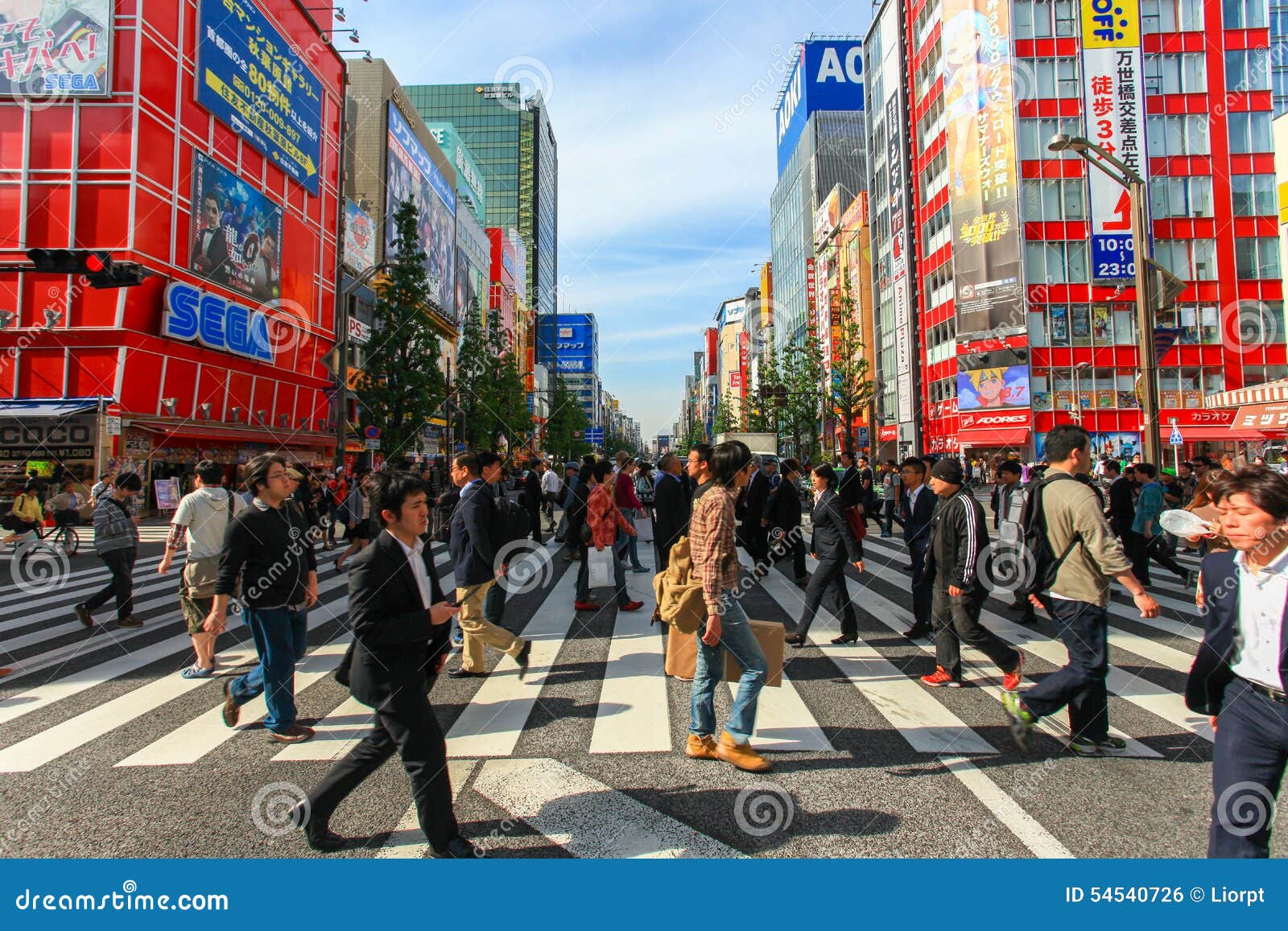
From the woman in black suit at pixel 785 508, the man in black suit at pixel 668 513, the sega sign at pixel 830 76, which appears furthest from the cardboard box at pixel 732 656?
the sega sign at pixel 830 76

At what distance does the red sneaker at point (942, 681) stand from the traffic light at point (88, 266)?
1238 cm

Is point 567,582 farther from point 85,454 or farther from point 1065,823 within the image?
point 85,454

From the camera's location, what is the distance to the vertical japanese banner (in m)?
38.2

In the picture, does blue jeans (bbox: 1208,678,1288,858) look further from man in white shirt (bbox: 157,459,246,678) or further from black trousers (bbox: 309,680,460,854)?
man in white shirt (bbox: 157,459,246,678)

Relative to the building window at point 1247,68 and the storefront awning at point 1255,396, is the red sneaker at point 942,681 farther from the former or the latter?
the building window at point 1247,68

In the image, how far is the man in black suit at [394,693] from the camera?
294 cm

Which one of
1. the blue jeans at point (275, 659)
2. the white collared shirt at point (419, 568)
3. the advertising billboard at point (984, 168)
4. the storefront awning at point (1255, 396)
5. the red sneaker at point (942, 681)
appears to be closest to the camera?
the white collared shirt at point (419, 568)

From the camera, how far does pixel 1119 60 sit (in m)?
38.4

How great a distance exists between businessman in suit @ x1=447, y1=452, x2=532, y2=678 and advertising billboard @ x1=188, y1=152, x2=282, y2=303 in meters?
23.8

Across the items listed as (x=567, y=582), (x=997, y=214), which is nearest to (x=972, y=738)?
(x=567, y=582)

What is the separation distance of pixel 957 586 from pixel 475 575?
3.75 m

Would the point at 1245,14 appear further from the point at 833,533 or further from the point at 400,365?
the point at 833,533

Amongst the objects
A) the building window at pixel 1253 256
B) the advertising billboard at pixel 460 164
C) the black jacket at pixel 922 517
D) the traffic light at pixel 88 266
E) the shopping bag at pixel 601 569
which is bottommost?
the shopping bag at pixel 601 569

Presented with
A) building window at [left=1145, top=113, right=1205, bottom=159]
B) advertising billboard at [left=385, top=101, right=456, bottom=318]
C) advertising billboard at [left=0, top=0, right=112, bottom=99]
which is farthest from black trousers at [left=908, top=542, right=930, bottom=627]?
building window at [left=1145, top=113, right=1205, bottom=159]
